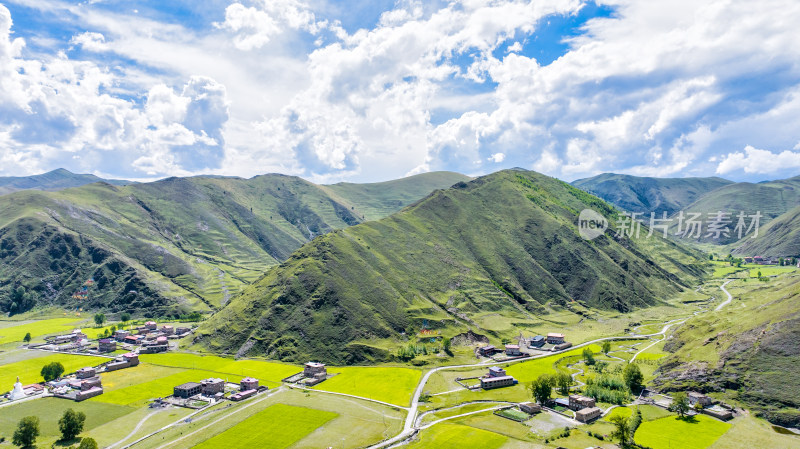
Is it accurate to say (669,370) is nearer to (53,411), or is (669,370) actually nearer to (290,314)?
(290,314)

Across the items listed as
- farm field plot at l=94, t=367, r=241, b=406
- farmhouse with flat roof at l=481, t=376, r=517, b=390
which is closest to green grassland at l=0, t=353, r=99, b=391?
farm field plot at l=94, t=367, r=241, b=406

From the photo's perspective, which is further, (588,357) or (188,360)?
(188,360)

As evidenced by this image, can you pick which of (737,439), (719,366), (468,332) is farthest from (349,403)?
(719,366)

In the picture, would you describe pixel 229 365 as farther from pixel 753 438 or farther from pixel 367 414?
pixel 753 438

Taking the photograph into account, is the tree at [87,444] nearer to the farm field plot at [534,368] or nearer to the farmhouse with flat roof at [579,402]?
the farmhouse with flat roof at [579,402]

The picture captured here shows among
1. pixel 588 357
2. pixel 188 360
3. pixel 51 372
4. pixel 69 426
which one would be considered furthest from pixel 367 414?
pixel 51 372
